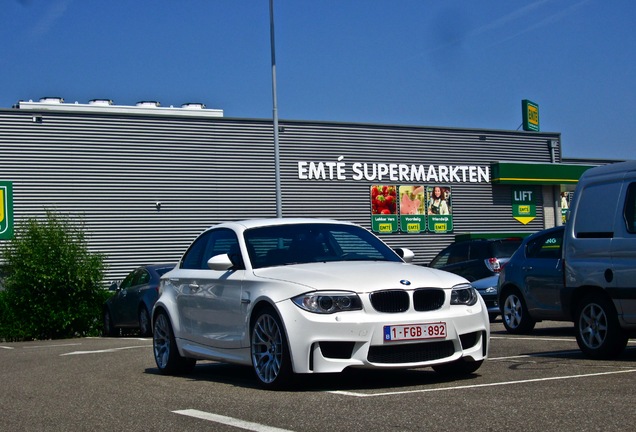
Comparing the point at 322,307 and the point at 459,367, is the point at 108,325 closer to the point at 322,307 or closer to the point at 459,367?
the point at 459,367

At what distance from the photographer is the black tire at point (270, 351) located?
27.2ft

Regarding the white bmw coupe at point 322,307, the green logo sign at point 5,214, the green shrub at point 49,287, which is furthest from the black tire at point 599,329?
the green logo sign at point 5,214

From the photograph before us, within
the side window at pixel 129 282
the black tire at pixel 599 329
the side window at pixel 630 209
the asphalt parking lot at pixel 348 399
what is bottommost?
the asphalt parking lot at pixel 348 399

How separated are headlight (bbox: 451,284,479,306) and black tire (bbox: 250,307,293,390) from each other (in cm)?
146

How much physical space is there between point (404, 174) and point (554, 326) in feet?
74.7

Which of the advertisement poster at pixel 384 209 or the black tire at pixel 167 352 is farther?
the advertisement poster at pixel 384 209

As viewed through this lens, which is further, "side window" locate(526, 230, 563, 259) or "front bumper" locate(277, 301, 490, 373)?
"side window" locate(526, 230, 563, 259)

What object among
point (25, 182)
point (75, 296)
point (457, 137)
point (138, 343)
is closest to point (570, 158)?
point (457, 137)

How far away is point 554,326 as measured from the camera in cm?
1747

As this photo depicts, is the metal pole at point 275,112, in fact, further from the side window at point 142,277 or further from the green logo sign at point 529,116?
the green logo sign at point 529,116

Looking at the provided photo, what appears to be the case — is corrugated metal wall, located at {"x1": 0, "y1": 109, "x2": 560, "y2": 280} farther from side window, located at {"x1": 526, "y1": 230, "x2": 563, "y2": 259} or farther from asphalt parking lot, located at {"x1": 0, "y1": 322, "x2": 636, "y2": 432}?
asphalt parking lot, located at {"x1": 0, "y1": 322, "x2": 636, "y2": 432}

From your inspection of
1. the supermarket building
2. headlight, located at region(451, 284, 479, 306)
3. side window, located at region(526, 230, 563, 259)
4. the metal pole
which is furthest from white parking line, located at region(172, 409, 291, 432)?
the supermarket building

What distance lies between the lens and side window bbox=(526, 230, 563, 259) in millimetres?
14914

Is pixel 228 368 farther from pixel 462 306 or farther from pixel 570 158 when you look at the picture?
pixel 570 158
